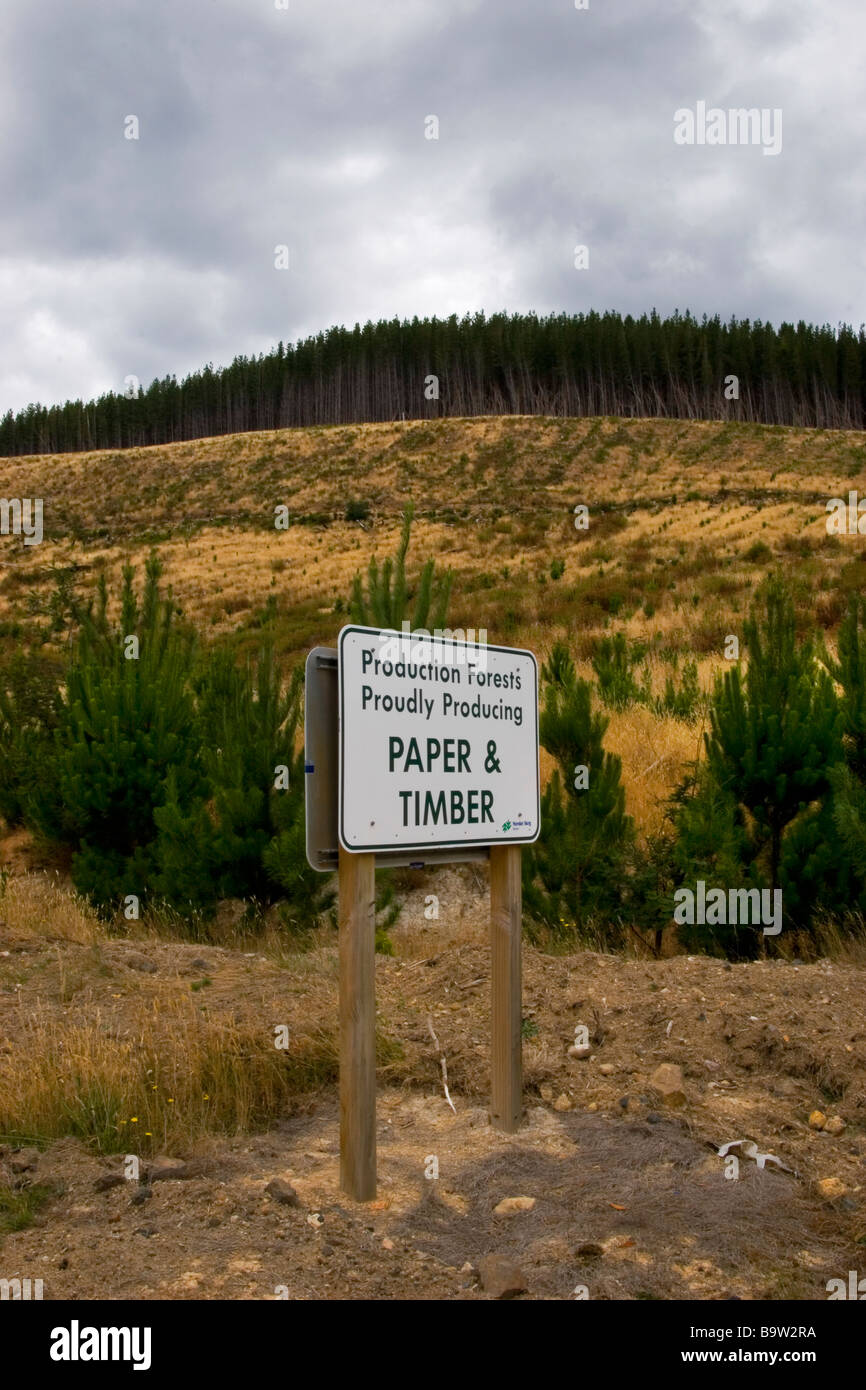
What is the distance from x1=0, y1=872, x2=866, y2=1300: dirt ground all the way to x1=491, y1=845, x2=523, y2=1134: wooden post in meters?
0.14

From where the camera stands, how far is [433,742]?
13.9ft

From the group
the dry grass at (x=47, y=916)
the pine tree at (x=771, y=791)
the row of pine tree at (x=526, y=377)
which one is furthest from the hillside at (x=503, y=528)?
the row of pine tree at (x=526, y=377)

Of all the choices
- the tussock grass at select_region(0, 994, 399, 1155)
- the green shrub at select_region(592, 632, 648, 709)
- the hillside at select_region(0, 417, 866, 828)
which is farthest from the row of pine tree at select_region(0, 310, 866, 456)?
the tussock grass at select_region(0, 994, 399, 1155)

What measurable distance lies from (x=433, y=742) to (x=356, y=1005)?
101cm

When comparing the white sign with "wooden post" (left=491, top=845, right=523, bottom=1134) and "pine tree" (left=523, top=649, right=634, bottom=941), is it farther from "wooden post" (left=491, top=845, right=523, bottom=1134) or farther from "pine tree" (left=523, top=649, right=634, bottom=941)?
"pine tree" (left=523, top=649, right=634, bottom=941)

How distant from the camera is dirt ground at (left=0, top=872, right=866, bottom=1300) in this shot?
3.21 m

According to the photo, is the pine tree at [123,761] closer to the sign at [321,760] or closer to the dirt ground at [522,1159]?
the dirt ground at [522,1159]

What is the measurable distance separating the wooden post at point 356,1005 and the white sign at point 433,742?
0.43ft

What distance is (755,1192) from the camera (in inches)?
148

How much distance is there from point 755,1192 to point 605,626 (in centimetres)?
1867

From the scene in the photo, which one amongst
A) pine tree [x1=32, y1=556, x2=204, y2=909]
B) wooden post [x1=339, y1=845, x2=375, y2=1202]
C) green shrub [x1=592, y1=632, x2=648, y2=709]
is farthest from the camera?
green shrub [x1=592, y1=632, x2=648, y2=709]

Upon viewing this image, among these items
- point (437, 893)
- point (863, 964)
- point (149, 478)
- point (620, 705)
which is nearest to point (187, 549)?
point (149, 478)

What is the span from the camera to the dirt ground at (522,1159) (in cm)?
321

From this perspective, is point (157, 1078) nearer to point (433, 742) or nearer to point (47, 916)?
point (433, 742)
